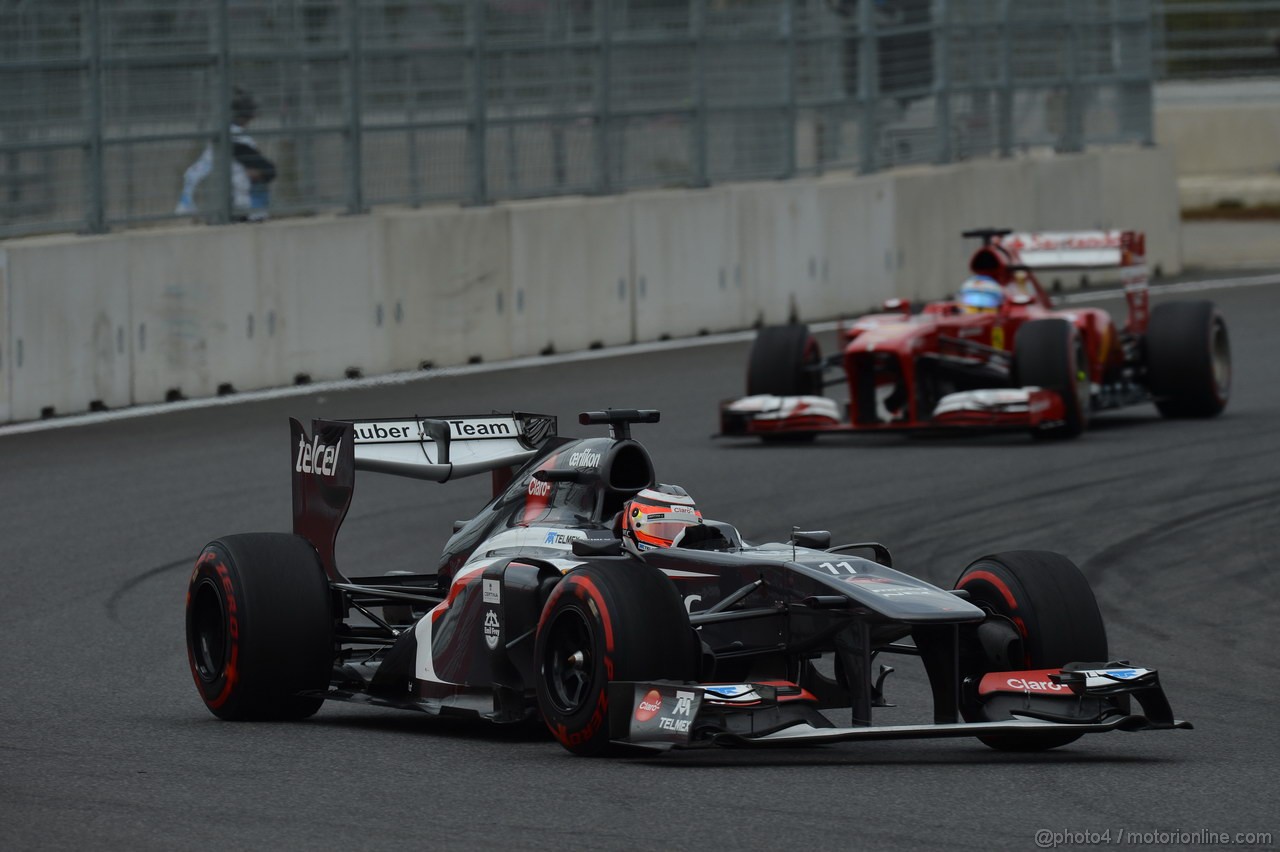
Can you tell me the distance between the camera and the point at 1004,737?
24.6 ft

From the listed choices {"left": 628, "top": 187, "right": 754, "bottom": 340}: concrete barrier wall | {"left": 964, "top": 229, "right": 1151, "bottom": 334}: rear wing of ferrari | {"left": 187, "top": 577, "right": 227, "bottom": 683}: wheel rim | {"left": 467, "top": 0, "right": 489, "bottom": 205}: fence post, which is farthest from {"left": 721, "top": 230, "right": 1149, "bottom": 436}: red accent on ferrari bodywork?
{"left": 187, "top": 577, "right": 227, "bottom": 683}: wheel rim

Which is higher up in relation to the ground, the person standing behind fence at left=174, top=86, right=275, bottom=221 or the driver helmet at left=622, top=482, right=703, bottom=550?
the person standing behind fence at left=174, top=86, right=275, bottom=221

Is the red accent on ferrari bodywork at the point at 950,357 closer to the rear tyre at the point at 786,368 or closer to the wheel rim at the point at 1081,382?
the wheel rim at the point at 1081,382

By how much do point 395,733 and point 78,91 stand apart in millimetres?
10175

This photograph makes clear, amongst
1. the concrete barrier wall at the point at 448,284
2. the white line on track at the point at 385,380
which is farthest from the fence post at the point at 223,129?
the concrete barrier wall at the point at 448,284

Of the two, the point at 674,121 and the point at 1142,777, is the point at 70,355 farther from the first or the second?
the point at 1142,777

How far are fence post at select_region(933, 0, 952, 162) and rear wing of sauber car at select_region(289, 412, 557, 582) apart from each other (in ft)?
56.8

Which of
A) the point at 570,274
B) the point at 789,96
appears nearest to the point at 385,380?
the point at 570,274

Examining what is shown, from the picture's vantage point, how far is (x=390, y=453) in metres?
9.33

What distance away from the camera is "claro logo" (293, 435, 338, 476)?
9.03m

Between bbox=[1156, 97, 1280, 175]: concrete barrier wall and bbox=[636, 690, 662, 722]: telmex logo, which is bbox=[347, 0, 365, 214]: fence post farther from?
bbox=[1156, 97, 1280, 175]: concrete barrier wall

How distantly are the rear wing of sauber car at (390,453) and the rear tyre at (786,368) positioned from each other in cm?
717

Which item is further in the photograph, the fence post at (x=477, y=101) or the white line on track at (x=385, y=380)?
the fence post at (x=477, y=101)

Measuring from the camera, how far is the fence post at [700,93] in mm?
23047
